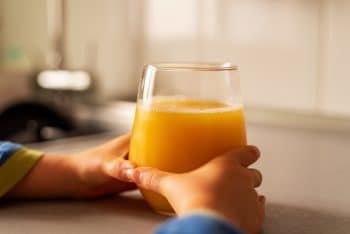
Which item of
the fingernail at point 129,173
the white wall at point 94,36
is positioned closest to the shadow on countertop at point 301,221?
the fingernail at point 129,173

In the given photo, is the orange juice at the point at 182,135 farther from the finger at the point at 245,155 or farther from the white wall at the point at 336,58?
the white wall at the point at 336,58

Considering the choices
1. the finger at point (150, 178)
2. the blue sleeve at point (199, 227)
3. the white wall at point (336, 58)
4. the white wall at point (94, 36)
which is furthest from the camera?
the white wall at point (94, 36)

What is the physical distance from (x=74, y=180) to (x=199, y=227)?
0.27 meters

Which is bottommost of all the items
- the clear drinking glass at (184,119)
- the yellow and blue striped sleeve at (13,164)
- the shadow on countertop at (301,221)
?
the shadow on countertop at (301,221)

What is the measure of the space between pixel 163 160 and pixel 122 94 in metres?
0.92

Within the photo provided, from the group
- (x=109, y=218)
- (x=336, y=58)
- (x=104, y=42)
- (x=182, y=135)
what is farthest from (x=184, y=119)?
(x=104, y=42)

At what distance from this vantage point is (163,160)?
1.69ft

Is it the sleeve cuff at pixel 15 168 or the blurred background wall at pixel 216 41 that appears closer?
the sleeve cuff at pixel 15 168

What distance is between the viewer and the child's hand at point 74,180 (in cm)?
60

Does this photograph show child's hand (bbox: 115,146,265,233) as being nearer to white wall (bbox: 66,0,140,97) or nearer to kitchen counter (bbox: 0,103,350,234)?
kitchen counter (bbox: 0,103,350,234)

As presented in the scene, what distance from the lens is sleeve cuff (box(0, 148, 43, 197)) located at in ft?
1.93

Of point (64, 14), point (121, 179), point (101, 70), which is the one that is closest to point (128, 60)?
point (101, 70)

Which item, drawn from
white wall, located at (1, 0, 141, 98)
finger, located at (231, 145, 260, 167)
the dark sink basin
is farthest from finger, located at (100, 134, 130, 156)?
white wall, located at (1, 0, 141, 98)

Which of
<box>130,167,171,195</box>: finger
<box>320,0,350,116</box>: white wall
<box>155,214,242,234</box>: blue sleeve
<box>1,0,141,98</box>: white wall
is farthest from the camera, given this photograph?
<box>1,0,141,98</box>: white wall
